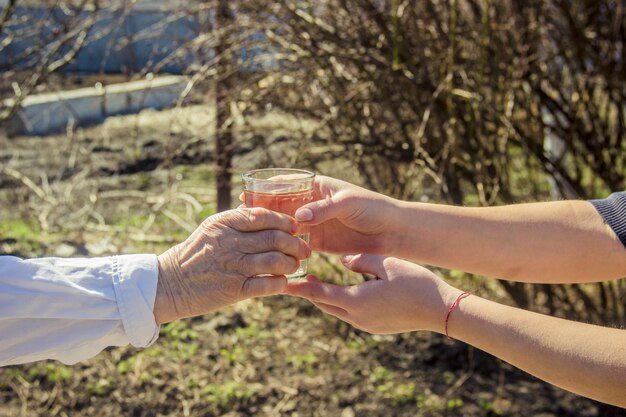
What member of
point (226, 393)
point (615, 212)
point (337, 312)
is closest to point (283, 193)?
point (337, 312)

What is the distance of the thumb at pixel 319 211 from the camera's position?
2164 millimetres

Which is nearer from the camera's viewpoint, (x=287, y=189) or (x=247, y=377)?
(x=287, y=189)

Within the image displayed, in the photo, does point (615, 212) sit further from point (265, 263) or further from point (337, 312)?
point (265, 263)

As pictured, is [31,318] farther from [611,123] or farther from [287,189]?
[611,123]

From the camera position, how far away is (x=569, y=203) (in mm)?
2438

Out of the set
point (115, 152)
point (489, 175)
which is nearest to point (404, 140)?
point (489, 175)

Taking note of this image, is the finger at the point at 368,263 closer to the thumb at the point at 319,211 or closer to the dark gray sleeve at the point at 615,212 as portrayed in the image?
the thumb at the point at 319,211

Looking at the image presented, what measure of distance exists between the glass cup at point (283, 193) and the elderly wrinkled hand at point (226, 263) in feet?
0.22

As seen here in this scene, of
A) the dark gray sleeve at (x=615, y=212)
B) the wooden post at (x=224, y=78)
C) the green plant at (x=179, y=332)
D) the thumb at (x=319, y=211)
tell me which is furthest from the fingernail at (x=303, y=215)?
the green plant at (x=179, y=332)

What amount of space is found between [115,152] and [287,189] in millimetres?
6998

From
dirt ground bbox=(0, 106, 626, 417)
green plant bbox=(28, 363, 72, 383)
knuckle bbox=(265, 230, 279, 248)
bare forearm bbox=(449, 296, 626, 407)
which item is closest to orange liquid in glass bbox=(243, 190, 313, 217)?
knuckle bbox=(265, 230, 279, 248)

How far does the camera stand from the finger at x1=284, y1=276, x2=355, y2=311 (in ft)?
7.23


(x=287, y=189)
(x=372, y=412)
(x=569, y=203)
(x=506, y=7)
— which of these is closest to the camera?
(x=287, y=189)

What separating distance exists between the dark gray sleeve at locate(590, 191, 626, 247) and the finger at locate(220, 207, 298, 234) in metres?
0.97
